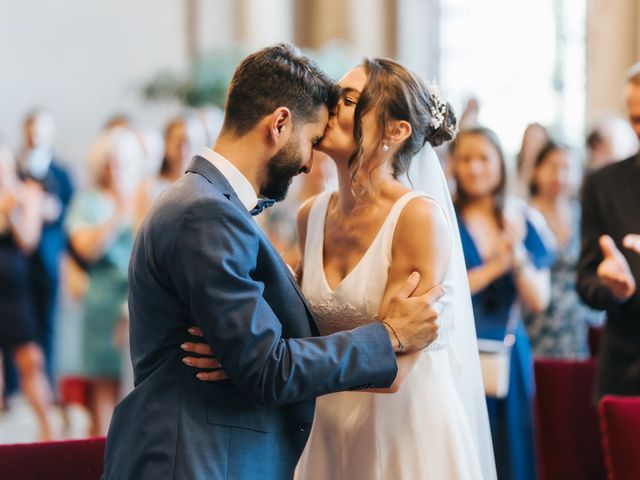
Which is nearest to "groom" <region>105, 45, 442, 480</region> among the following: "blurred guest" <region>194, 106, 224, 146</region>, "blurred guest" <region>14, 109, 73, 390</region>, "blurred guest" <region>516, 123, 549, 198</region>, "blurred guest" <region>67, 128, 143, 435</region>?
"blurred guest" <region>67, 128, 143, 435</region>

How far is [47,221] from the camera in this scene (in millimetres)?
7594

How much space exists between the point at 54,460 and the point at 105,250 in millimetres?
3424

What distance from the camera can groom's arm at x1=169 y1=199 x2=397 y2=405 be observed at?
2.28 meters

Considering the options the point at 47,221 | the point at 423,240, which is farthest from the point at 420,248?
the point at 47,221

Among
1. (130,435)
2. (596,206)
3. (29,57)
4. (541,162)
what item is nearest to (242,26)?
(29,57)

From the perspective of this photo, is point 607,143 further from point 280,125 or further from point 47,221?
point 280,125

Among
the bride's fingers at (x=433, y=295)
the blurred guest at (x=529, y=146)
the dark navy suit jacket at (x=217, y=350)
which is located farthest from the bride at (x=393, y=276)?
the blurred guest at (x=529, y=146)

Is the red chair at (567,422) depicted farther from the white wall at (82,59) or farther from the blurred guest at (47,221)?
the white wall at (82,59)

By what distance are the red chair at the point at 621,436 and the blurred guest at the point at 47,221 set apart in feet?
16.9

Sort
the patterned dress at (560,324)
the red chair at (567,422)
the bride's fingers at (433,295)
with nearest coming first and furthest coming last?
the bride's fingers at (433,295)
the red chair at (567,422)
the patterned dress at (560,324)

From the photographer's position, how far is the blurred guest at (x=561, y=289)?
229 inches

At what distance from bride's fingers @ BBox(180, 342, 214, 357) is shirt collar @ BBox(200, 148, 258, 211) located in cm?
34

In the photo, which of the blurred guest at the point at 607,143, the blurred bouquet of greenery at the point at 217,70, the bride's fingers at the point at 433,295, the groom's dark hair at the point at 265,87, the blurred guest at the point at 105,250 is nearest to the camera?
the groom's dark hair at the point at 265,87

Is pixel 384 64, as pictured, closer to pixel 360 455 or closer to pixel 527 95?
pixel 360 455
